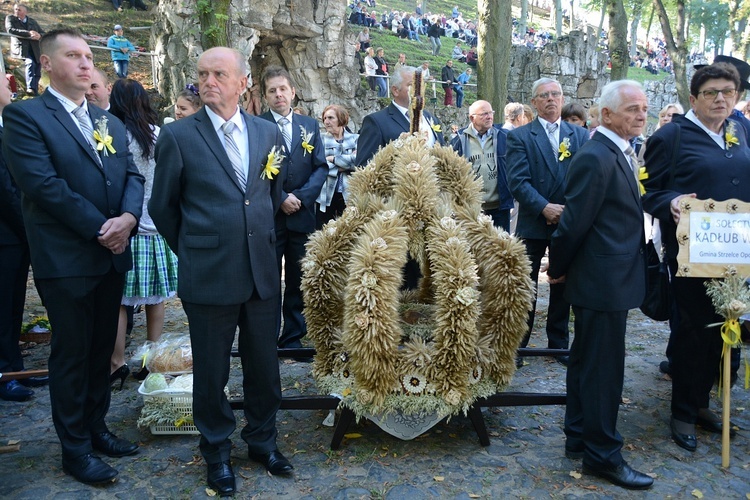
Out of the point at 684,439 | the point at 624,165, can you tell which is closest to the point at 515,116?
the point at 624,165

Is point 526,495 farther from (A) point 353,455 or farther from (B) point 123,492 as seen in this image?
(B) point 123,492

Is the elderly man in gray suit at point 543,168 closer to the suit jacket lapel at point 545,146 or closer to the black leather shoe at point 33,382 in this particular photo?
the suit jacket lapel at point 545,146

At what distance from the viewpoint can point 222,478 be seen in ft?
11.2

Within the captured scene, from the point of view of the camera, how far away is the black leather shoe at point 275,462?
359cm

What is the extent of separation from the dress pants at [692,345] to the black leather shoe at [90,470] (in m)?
3.56

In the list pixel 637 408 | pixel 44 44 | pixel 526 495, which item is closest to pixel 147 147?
pixel 44 44

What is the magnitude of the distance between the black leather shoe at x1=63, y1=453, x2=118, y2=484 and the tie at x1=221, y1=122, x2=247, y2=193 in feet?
5.80

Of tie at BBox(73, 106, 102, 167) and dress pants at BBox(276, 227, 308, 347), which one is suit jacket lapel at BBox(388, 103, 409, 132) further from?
tie at BBox(73, 106, 102, 167)

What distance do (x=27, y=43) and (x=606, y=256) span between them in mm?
18130

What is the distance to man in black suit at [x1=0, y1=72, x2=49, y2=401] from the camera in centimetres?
480

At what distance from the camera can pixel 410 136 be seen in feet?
14.0

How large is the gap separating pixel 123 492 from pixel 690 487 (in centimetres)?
318

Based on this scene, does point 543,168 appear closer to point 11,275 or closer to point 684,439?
point 684,439

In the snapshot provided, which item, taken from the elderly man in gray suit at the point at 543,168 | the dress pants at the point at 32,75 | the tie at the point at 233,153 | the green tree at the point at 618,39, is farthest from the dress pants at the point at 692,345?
the dress pants at the point at 32,75
